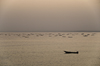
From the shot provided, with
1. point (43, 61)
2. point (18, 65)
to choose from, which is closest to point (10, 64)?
point (18, 65)

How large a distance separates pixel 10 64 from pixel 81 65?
2.16 feet

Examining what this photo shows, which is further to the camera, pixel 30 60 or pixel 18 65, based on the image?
pixel 30 60

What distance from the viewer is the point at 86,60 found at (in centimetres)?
130

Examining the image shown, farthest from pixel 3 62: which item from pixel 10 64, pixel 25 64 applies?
pixel 25 64

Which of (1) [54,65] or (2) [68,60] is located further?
(2) [68,60]

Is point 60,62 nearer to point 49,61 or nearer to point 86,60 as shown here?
point 49,61

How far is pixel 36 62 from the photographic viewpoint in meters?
1.30

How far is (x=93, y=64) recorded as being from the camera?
3.94 feet

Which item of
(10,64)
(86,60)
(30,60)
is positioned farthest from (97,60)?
(10,64)

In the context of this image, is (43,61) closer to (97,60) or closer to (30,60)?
(30,60)

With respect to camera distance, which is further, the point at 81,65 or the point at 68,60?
the point at 68,60

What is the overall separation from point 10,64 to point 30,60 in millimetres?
220

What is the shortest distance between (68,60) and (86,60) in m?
0.19

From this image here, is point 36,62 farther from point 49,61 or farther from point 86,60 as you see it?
point 86,60
